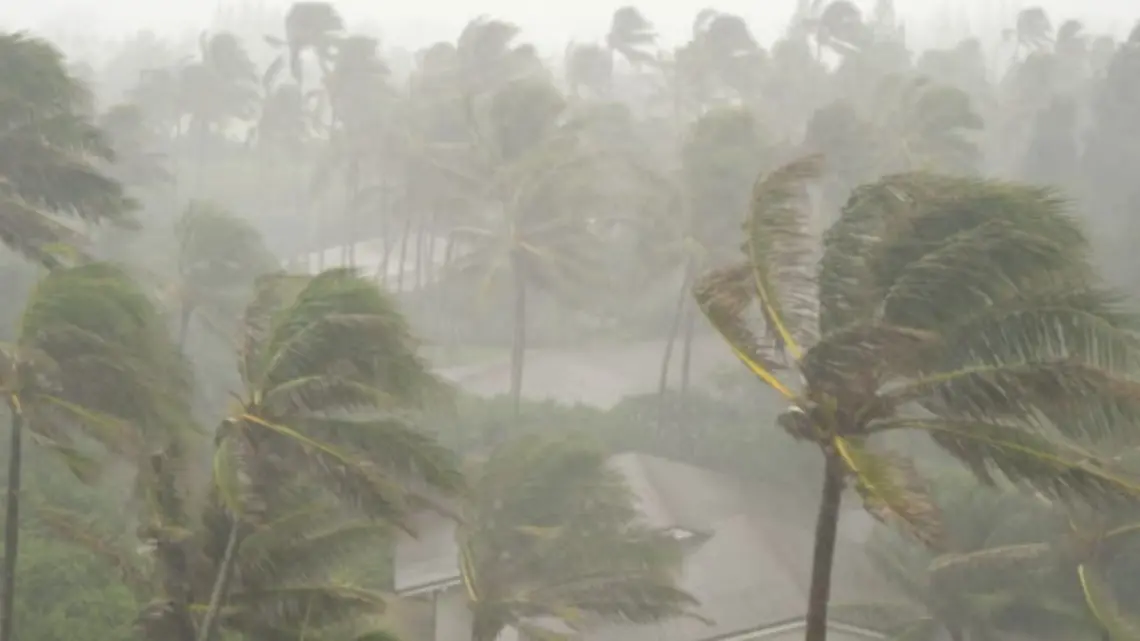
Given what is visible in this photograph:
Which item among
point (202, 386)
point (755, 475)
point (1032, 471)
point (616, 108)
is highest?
point (616, 108)

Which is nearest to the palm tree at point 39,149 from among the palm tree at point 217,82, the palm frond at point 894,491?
the palm frond at point 894,491

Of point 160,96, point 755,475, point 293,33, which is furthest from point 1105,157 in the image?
point 160,96

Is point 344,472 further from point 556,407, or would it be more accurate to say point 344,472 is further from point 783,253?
point 556,407

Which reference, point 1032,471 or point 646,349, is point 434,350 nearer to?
point 646,349

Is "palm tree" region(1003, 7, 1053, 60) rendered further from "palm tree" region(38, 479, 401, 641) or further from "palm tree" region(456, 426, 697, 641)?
"palm tree" region(38, 479, 401, 641)

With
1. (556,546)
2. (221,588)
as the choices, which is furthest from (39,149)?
(556,546)

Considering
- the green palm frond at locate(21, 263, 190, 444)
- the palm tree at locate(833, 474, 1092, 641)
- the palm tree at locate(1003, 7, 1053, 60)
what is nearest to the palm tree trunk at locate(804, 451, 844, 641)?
the palm tree at locate(833, 474, 1092, 641)

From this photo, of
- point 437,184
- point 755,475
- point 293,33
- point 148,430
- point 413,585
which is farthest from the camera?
point 293,33
